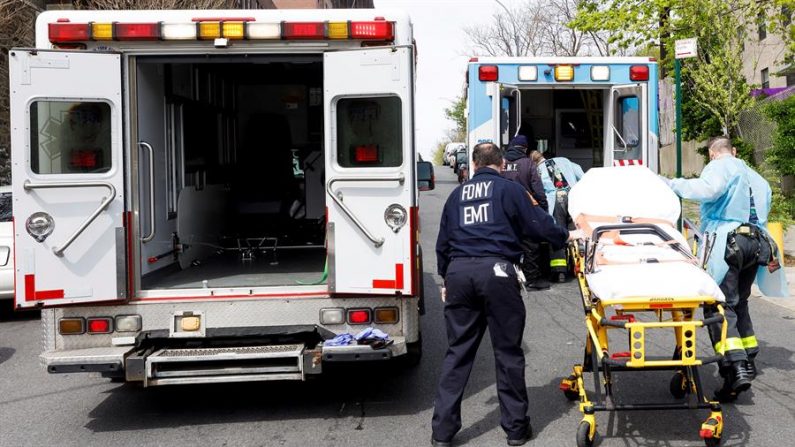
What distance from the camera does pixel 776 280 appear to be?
6.73 metres

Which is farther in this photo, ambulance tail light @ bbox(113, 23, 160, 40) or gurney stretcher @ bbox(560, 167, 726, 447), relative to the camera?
ambulance tail light @ bbox(113, 23, 160, 40)

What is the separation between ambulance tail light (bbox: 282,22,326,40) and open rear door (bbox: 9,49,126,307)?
3.76 ft

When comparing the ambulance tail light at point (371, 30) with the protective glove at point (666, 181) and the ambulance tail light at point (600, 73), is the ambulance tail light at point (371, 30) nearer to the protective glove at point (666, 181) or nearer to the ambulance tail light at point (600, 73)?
the protective glove at point (666, 181)

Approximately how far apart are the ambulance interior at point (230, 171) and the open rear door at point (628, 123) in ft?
12.3

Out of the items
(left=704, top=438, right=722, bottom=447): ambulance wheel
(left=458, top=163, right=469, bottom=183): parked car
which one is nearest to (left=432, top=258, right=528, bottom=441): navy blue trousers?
(left=704, top=438, right=722, bottom=447): ambulance wheel

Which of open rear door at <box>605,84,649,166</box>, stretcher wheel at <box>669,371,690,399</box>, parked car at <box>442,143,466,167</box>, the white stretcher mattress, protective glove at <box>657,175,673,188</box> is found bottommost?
stretcher wheel at <box>669,371,690,399</box>

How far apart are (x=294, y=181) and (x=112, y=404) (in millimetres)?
4440

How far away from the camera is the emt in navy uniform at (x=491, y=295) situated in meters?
5.36

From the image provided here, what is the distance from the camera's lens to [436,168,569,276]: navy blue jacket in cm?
542

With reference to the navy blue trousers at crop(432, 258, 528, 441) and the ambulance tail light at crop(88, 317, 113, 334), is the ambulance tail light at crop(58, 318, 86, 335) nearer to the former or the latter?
the ambulance tail light at crop(88, 317, 113, 334)

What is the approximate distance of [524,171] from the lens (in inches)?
416

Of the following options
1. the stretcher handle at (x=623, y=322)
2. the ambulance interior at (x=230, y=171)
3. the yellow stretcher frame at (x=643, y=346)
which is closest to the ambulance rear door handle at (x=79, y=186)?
the ambulance interior at (x=230, y=171)

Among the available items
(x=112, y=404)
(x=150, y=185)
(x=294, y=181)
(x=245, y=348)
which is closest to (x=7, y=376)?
(x=112, y=404)

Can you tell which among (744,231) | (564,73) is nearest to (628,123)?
(564,73)
